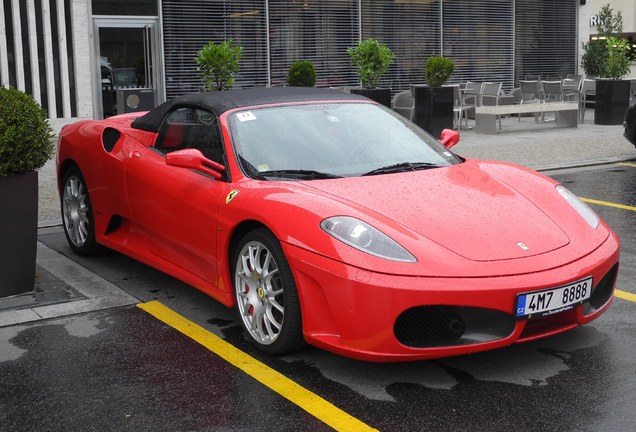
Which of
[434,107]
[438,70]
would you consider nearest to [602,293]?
[434,107]

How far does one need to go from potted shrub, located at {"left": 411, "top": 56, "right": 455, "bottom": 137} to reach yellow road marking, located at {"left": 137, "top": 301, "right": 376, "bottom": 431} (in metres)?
11.6

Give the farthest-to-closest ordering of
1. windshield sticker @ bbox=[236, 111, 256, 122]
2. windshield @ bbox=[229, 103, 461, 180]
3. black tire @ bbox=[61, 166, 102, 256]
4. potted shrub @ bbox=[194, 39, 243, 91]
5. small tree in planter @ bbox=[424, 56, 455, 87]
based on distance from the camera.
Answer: small tree in planter @ bbox=[424, 56, 455, 87], potted shrub @ bbox=[194, 39, 243, 91], black tire @ bbox=[61, 166, 102, 256], windshield sticker @ bbox=[236, 111, 256, 122], windshield @ bbox=[229, 103, 461, 180]

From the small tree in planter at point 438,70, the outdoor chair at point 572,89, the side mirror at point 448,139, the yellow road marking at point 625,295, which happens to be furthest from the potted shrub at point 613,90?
the yellow road marking at point 625,295

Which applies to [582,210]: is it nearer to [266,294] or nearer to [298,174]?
[298,174]

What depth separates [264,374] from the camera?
14.5 feet

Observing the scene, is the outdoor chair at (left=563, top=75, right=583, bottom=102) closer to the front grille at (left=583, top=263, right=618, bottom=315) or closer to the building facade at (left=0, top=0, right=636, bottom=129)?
the building facade at (left=0, top=0, right=636, bottom=129)

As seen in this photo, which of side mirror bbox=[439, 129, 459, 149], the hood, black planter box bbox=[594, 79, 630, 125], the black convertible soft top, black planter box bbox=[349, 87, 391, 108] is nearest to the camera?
the hood

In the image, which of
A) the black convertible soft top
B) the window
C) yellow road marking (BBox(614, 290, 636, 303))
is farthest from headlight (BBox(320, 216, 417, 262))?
yellow road marking (BBox(614, 290, 636, 303))

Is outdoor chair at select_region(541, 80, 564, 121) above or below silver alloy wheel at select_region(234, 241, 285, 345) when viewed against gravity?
above

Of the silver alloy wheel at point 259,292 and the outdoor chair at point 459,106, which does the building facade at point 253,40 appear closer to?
the outdoor chair at point 459,106

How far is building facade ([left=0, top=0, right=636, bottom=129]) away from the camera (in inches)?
659

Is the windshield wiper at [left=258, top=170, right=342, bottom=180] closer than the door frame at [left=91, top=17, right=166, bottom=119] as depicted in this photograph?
Yes

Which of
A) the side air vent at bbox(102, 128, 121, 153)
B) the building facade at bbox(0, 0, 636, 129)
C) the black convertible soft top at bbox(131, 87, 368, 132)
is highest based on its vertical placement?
the building facade at bbox(0, 0, 636, 129)

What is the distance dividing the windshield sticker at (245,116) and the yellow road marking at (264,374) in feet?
4.10
